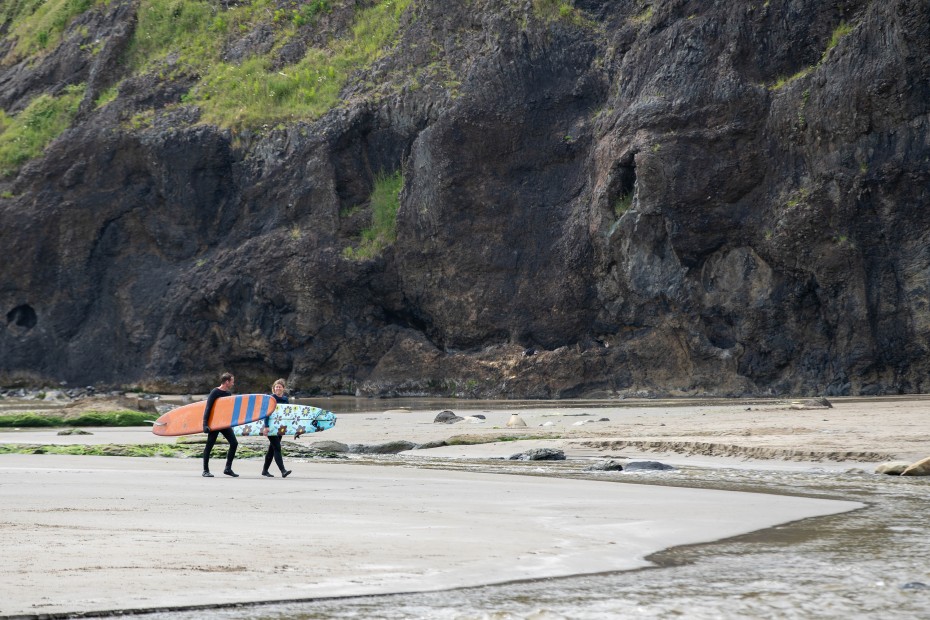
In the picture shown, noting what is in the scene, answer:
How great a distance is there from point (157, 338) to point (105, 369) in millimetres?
3082

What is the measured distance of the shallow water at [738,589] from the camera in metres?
5.14

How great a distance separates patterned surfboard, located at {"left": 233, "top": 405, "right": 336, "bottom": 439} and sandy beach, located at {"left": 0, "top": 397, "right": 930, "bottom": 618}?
50cm

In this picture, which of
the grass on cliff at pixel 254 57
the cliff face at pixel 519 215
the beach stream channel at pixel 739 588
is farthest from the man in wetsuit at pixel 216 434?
the grass on cliff at pixel 254 57

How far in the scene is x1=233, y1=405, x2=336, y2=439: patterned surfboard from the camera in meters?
12.4

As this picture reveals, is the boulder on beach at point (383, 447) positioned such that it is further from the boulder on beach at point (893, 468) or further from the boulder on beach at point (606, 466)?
the boulder on beach at point (893, 468)

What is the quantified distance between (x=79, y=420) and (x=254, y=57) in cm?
2837

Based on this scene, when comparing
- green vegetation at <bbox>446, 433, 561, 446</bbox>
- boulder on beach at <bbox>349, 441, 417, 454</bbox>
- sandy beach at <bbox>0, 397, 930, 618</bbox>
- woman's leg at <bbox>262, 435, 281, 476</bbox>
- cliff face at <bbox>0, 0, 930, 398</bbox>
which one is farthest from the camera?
cliff face at <bbox>0, 0, 930, 398</bbox>

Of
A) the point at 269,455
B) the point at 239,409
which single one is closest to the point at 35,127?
the point at 239,409

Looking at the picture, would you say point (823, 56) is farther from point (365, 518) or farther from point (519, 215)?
point (365, 518)

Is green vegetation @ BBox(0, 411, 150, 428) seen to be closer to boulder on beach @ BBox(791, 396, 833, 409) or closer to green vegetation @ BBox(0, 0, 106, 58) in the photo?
boulder on beach @ BBox(791, 396, 833, 409)

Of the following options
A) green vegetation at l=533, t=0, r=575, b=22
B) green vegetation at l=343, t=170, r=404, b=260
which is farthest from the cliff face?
green vegetation at l=343, t=170, r=404, b=260

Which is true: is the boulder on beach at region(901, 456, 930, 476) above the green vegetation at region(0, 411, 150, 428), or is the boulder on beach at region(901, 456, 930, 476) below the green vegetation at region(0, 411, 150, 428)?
below

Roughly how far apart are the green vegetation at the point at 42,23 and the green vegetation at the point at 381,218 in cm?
2411

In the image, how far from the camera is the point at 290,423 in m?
13.8
